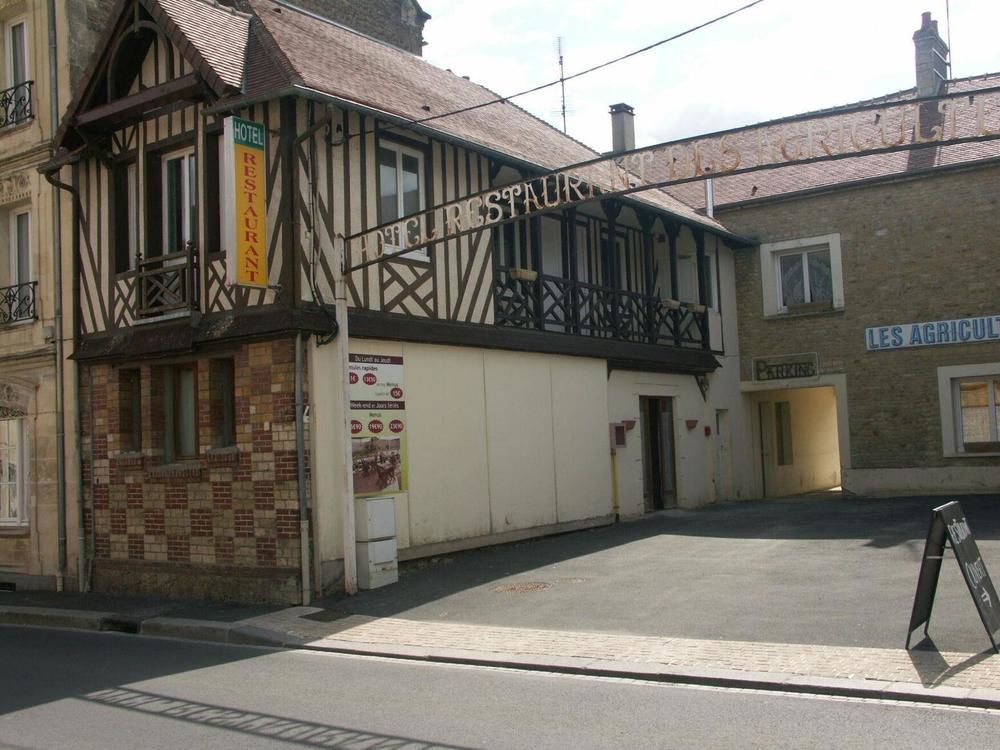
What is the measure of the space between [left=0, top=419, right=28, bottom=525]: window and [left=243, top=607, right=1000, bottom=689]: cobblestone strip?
20.9 feet

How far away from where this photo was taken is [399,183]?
13352mm

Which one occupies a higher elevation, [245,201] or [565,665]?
[245,201]

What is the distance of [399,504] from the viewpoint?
12.6m

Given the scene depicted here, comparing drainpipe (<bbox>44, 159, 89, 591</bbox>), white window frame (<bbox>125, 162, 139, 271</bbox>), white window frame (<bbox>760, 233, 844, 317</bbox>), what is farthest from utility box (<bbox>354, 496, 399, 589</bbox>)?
white window frame (<bbox>760, 233, 844, 317</bbox>)

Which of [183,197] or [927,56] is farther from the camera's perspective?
[927,56]

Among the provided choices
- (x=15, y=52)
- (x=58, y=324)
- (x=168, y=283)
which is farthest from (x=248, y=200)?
(x=15, y=52)

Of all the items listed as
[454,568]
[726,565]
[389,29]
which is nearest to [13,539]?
[454,568]

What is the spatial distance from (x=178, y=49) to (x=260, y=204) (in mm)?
2467

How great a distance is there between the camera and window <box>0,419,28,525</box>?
14969 millimetres

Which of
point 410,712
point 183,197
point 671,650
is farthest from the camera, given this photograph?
point 183,197

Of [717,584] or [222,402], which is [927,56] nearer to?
[717,584]

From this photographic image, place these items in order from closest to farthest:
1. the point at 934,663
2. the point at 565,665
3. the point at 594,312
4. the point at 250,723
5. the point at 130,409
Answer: the point at 250,723 → the point at 934,663 → the point at 565,665 → the point at 130,409 → the point at 594,312

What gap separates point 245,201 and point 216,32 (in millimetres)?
2673

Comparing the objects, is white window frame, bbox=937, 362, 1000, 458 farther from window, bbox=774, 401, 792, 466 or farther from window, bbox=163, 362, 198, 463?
window, bbox=163, 362, 198, 463
